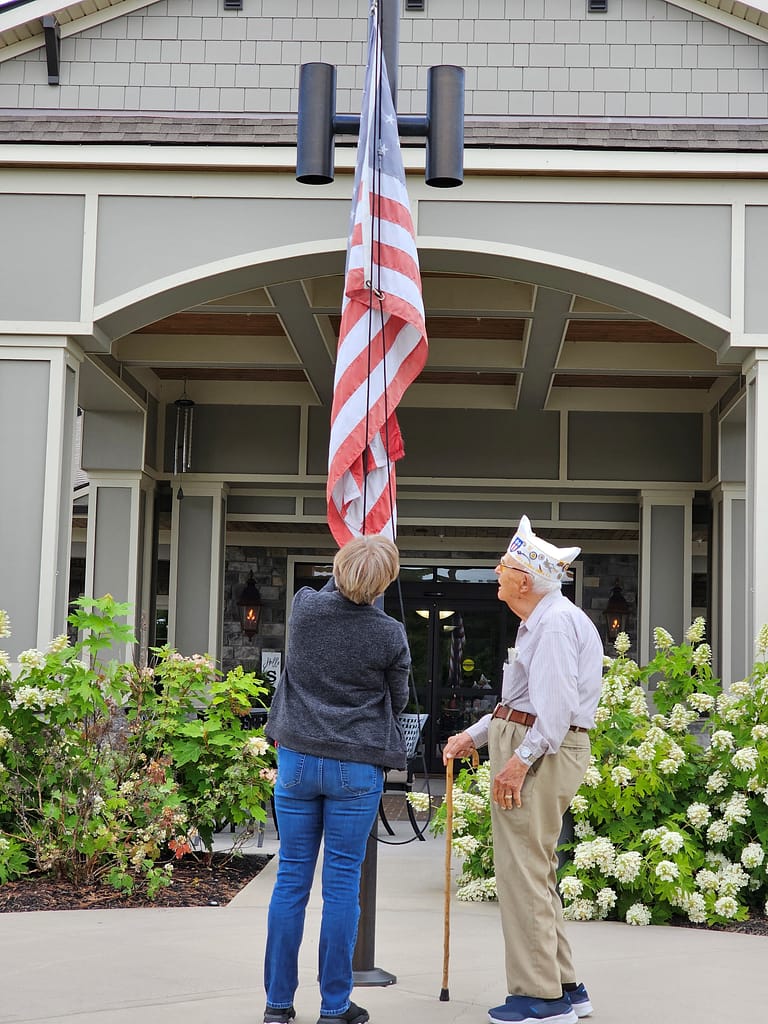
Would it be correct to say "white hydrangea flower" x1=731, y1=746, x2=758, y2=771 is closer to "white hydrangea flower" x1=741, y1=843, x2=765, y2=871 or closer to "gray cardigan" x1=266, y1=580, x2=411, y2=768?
"white hydrangea flower" x1=741, y1=843, x2=765, y2=871

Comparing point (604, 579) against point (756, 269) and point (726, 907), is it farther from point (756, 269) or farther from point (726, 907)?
point (726, 907)

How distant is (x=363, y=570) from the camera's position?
3.65 m

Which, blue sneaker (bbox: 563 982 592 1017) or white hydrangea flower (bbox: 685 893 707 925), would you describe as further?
white hydrangea flower (bbox: 685 893 707 925)

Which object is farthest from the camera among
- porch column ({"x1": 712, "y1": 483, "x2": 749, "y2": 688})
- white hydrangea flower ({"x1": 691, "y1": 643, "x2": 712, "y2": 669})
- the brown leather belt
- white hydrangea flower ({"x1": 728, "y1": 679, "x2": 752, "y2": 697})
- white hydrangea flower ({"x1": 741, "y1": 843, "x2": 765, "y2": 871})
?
porch column ({"x1": 712, "y1": 483, "x2": 749, "y2": 688})

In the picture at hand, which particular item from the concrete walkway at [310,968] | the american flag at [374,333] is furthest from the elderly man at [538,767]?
the american flag at [374,333]

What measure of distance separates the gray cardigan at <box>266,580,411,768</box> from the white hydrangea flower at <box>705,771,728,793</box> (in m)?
2.80

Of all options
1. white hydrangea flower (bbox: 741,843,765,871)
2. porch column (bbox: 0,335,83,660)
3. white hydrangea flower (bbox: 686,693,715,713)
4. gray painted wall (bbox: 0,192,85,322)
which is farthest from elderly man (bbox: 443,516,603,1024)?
gray painted wall (bbox: 0,192,85,322)

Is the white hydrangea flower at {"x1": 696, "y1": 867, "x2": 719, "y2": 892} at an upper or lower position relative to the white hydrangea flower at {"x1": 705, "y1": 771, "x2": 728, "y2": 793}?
lower

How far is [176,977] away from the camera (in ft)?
14.2

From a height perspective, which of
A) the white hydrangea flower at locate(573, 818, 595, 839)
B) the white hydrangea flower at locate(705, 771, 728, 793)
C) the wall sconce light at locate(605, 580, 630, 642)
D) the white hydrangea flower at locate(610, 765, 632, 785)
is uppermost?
the wall sconce light at locate(605, 580, 630, 642)

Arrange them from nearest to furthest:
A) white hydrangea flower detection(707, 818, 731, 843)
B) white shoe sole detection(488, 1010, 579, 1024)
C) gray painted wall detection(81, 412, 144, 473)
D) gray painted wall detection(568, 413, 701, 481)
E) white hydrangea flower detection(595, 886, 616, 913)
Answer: white shoe sole detection(488, 1010, 579, 1024) < white hydrangea flower detection(595, 886, 616, 913) < white hydrangea flower detection(707, 818, 731, 843) < gray painted wall detection(81, 412, 144, 473) < gray painted wall detection(568, 413, 701, 481)

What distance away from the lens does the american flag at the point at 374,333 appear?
4.82 m

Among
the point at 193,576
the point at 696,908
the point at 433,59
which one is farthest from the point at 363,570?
the point at 193,576

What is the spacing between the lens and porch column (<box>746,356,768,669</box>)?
6777 mm
